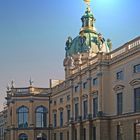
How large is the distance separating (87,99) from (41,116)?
70.0 feet

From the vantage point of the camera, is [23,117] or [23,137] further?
[23,117]

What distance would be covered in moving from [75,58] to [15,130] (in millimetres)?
16413

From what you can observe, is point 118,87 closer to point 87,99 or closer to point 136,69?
point 136,69

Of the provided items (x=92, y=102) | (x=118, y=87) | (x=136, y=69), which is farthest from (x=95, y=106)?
(x=136, y=69)

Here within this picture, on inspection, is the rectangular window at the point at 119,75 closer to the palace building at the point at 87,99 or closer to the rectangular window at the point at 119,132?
the palace building at the point at 87,99

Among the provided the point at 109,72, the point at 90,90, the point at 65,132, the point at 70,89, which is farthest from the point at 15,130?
the point at 109,72

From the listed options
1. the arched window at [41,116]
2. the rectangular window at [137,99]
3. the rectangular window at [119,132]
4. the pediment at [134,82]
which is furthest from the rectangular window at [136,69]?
the arched window at [41,116]

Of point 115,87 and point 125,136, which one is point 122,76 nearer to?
point 115,87

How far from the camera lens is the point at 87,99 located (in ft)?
188

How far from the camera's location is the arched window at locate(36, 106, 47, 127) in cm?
7632

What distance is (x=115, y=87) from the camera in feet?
164

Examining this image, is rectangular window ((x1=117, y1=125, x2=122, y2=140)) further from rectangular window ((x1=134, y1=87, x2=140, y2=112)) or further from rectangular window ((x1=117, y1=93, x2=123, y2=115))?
rectangular window ((x1=134, y1=87, x2=140, y2=112))

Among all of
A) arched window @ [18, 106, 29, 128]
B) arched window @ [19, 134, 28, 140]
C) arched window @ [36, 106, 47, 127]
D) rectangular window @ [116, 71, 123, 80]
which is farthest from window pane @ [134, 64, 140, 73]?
arched window @ [19, 134, 28, 140]

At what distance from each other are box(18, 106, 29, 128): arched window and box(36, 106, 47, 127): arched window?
6.42ft
